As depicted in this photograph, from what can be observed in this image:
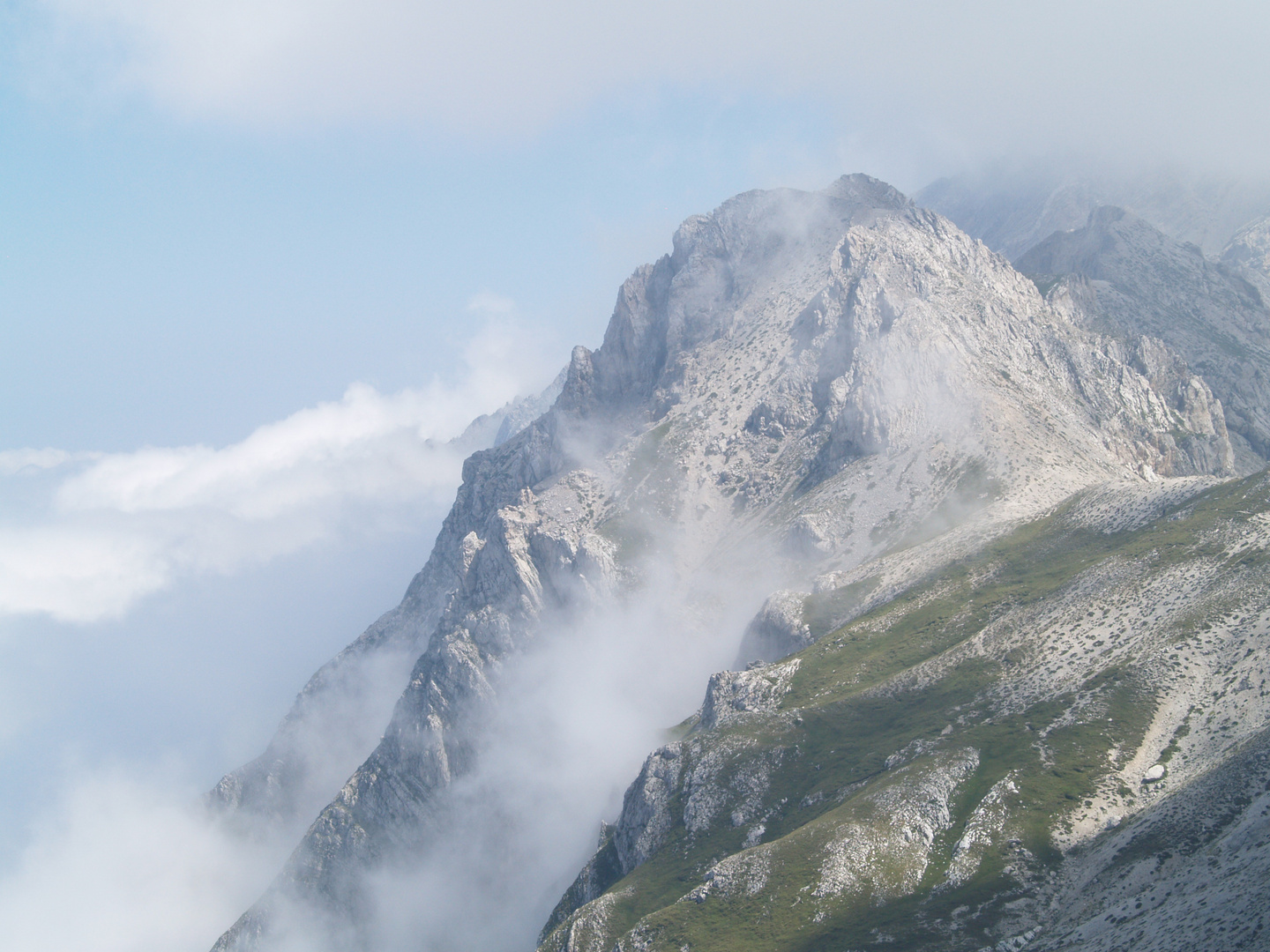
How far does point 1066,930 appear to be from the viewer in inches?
3981

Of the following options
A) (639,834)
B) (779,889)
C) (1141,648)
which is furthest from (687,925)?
(1141,648)

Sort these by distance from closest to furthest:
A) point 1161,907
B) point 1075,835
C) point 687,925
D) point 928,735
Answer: point 1161,907
point 1075,835
point 687,925
point 928,735

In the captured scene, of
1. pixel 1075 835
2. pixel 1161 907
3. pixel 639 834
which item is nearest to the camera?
pixel 1161 907

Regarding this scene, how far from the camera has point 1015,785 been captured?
429 ft

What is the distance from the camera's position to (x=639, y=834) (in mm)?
188500

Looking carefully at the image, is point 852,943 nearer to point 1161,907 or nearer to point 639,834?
point 1161,907

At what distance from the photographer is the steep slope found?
10331cm

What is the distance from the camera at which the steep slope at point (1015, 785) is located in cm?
10331

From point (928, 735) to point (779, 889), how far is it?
36.5m

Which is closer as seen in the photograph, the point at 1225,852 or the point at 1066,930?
the point at 1225,852

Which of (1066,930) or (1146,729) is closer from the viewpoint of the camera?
(1066,930)

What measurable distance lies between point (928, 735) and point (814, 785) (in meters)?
21.2

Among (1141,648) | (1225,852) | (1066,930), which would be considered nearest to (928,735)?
(1141,648)

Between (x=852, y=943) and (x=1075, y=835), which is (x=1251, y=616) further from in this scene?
(x=852, y=943)
